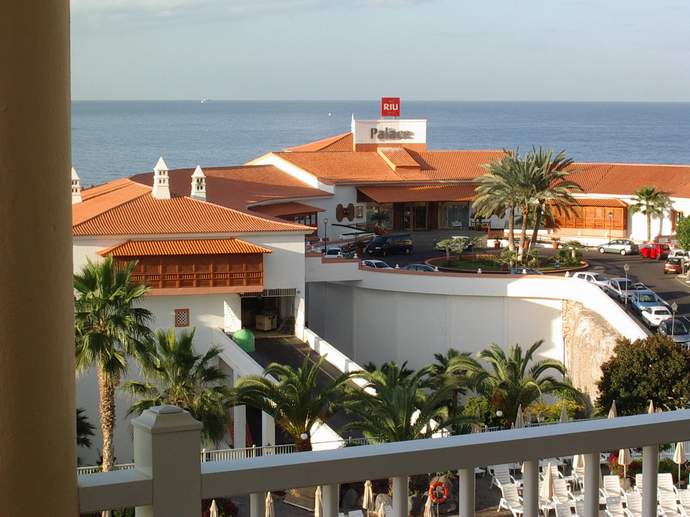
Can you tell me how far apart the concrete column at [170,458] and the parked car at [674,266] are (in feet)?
157

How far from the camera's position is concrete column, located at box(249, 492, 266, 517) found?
3.48 metres

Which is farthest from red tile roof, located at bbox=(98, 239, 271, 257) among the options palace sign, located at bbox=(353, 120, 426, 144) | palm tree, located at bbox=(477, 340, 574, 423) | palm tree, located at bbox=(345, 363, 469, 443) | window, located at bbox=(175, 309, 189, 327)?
palace sign, located at bbox=(353, 120, 426, 144)

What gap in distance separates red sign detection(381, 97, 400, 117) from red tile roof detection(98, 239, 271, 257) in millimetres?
34281

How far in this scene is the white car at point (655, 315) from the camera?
39.0 metres

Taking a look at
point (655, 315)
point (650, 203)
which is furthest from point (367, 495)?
point (650, 203)

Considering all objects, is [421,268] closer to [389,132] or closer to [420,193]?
[420,193]

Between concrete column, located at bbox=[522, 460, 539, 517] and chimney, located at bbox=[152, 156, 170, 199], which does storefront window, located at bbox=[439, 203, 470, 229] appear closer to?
chimney, located at bbox=[152, 156, 170, 199]

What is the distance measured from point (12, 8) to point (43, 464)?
1.22 meters

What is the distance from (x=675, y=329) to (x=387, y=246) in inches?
710

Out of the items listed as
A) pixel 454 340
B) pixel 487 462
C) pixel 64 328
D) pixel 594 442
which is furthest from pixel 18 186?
pixel 454 340

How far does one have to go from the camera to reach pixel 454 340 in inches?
1686

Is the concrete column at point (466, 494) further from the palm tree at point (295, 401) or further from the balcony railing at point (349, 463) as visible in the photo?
the palm tree at point (295, 401)

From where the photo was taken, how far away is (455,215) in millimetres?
61719

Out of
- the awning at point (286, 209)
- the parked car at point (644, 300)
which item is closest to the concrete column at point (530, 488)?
the parked car at point (644, 300)
